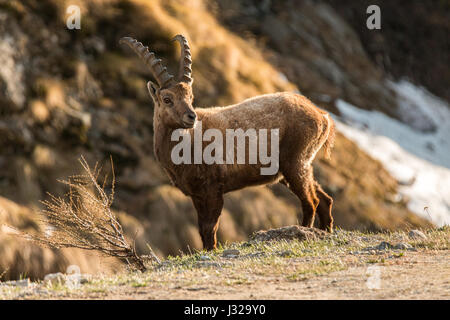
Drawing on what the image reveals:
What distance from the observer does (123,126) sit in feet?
45.8

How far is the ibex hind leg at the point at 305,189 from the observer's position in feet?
27.2

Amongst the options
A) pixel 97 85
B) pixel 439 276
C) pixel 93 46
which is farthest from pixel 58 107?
pixel 439 276

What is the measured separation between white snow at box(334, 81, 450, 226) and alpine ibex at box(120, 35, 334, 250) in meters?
6.98

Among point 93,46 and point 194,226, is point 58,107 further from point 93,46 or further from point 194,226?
point 194,226

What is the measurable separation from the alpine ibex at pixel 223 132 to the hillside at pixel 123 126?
132 inches

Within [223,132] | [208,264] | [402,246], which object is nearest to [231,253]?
[208,264]

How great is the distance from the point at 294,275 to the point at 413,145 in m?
14.3

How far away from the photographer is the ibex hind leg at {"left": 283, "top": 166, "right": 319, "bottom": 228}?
27.2ft

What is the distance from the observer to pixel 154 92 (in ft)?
27.1

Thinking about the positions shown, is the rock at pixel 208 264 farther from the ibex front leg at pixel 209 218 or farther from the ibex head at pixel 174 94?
Answer: the ibex head at pixel 174 94

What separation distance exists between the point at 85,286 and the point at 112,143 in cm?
872

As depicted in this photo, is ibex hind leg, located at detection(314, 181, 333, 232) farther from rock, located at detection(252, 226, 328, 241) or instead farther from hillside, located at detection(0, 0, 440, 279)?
hillside, located at detection(0, 0, 440, 279)

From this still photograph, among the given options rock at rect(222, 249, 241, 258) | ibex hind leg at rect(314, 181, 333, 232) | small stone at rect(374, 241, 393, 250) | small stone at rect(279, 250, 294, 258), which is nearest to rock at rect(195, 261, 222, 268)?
rock at rect(222, 249, 241, 258)

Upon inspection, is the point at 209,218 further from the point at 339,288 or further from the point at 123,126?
the point at 123,126
